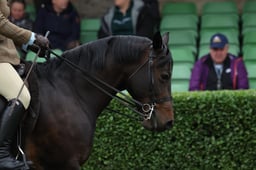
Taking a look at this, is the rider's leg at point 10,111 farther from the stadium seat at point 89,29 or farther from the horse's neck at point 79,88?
the stadium seat at point 89,29

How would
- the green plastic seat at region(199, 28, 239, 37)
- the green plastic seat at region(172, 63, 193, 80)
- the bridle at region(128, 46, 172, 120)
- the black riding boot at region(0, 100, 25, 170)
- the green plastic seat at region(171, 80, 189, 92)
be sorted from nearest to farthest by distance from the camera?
the black riding boot at region(0, 100, 25, 170) < the bridle at region(128, 46, 172, 120) < the green plastic seat at region(171, 80, 189, 92) < the green plastic seat at region(172, 63, 193, 80) < the green plastic seat at region(199, 28, 239, 37)

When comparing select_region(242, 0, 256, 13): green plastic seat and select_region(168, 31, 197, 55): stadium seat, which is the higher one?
select_region(242, 0, 256, 13): green plastic seat

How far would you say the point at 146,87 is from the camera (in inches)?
274

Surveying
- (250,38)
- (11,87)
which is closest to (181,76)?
(250,38)

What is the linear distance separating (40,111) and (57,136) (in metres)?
0.24

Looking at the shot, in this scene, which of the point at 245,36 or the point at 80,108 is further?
the point at 245,36

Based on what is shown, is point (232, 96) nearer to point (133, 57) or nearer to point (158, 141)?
point (158, 141)

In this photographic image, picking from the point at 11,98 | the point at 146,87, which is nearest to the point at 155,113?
the point at 146,87

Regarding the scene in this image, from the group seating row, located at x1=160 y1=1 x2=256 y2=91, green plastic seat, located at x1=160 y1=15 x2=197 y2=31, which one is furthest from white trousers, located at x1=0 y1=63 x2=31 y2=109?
green plastic seat, located at x1=160 y1=15 x2=197 y2=31

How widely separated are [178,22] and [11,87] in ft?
20.1

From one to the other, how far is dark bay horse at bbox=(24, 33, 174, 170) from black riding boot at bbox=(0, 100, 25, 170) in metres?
0.21

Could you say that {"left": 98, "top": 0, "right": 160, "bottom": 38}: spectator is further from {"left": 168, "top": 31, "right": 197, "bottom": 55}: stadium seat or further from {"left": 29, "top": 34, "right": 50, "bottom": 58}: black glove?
{"left": 29, "top": 34, "right": 50, "bottom": 58}: black glove

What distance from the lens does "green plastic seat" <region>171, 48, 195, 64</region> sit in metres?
11.7

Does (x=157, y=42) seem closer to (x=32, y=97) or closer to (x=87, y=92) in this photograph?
(x=87, y=92)
